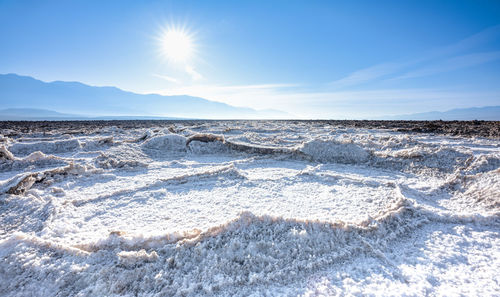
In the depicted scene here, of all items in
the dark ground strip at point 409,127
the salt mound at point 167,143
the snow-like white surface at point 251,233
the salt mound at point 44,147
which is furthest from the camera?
the dark ground strip at point 409,127

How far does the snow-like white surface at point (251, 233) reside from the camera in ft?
4.24

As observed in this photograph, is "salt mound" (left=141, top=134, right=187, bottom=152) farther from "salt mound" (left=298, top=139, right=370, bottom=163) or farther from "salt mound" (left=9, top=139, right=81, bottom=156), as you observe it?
"salt mound" (left=298, top=139, right=370, bottom=163)

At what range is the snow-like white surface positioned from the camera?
4.24 ft

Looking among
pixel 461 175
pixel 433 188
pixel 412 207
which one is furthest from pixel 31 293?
pixel 461 175

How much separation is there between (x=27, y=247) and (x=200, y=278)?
49.7 inches

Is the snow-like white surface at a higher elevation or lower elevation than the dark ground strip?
lower

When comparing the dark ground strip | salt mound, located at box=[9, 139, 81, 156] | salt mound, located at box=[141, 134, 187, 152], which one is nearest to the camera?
salt mound, located at box=[9, 139, 81, 156]

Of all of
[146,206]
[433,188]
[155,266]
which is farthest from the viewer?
[433,188]

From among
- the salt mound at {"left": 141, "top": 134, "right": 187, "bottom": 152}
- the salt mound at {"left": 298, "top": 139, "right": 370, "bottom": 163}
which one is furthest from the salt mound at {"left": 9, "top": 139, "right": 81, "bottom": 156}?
the salt mound at {"left": 298, "top": 139, "right": 370, "bottom": 163}

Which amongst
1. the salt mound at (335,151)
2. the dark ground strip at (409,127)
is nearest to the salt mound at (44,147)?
the salt mound at (335,151)

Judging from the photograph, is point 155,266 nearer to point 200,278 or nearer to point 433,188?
point 200,278

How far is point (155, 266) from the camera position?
137 cm

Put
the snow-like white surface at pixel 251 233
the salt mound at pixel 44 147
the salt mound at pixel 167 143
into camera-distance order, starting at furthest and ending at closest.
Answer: the salt mound at pixel 167 143 < the salt mound at pixel 44 147 < the snow-like white surface at pixel 251 233

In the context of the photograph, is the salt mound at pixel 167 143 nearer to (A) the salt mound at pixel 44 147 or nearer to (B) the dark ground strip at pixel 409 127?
(A) the salt mound at pixel 44 147
